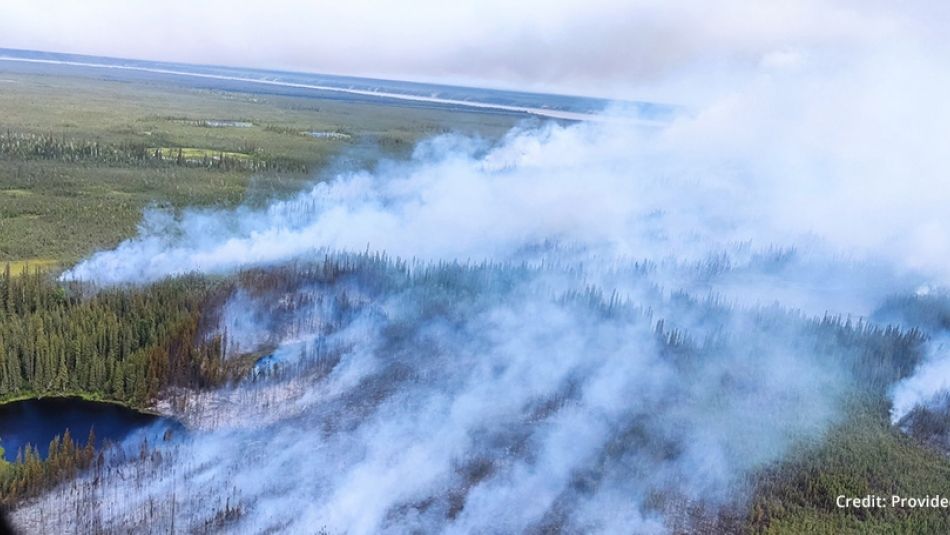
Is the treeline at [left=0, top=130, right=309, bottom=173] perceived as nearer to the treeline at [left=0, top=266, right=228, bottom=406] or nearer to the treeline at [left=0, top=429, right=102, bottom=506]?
the treeline at [left=0, top=266, right=228, bottom=406]

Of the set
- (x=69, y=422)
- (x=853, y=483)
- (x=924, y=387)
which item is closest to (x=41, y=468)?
(x=69, y=422)

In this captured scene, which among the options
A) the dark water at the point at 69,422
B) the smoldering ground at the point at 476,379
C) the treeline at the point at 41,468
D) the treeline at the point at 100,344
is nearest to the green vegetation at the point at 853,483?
the smoldering ground at the point at 476,379

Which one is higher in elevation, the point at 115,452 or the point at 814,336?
the point at 814,336

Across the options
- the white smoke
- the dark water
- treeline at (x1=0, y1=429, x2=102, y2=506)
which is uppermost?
the white smoke

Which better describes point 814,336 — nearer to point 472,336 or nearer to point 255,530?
point 472,336

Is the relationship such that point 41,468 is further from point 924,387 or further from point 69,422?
point 924,387

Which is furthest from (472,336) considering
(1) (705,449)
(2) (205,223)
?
(2) (205,223)

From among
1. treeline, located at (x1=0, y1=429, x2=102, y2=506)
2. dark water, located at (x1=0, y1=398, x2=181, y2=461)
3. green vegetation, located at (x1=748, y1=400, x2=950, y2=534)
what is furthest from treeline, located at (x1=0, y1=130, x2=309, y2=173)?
green vegetation, located at (x1=748, y1=400, x2=950, y2=534)

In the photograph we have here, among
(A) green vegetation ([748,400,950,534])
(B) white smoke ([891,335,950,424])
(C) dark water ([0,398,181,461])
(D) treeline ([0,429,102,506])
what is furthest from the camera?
(B) white smoke ([891,335,950,424])
